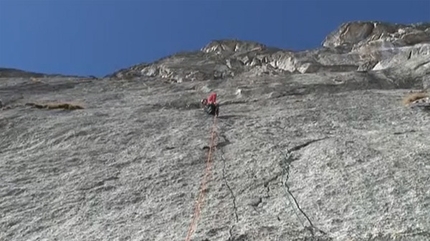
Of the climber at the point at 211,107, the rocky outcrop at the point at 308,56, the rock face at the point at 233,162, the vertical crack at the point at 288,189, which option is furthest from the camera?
the rocky outcrop at the point at 308,56

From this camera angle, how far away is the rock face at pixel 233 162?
6508 mm

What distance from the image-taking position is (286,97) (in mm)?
11391

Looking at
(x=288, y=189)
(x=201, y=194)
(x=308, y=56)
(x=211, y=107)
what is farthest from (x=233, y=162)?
(x=308, y=56)

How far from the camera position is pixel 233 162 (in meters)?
8.09

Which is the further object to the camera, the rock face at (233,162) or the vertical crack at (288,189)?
the rock face at (233,162)

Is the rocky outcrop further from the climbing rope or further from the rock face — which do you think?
the climbing rope

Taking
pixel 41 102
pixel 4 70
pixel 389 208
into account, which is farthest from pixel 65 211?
pixel 4 70

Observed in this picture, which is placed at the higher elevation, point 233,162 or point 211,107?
point 211,107

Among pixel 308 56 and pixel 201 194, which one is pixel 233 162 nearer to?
pixel 201 194

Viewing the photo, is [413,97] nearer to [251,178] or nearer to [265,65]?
[251,178]

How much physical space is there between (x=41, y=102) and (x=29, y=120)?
1.76m

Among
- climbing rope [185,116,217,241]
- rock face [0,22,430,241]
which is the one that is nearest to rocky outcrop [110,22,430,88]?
rock face [0,22,430,241]

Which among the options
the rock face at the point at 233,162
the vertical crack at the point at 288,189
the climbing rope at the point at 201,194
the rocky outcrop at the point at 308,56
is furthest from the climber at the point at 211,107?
the rocky outcrop at the point at 308,56

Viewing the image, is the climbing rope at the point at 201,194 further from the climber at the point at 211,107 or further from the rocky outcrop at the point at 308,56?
the rocky outcrop at the point at 308,56
